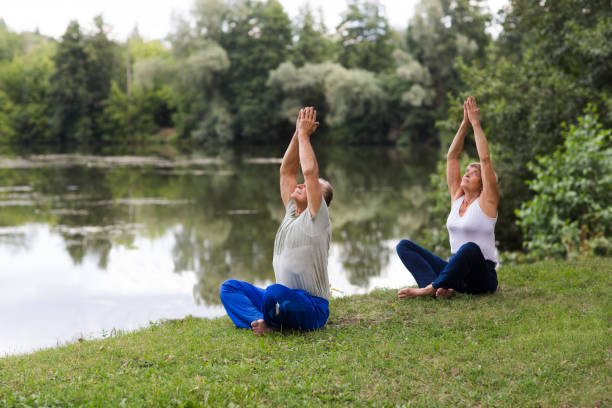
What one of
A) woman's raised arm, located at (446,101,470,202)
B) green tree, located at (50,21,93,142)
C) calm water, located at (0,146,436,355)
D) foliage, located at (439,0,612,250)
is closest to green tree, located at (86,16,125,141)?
green tree, located at (50,21,93,142)

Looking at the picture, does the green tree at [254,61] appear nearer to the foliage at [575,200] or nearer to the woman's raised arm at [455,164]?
the foliage at [575,200]

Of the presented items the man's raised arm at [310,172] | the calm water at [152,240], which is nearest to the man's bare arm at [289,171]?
the man's raised arm at [310,172]

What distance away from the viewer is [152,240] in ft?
48.5

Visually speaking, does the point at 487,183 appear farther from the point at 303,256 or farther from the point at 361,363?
the point at 361,363

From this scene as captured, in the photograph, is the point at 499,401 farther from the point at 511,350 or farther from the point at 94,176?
the point at 94,176

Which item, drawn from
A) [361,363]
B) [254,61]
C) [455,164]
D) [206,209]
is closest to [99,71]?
[254,61]

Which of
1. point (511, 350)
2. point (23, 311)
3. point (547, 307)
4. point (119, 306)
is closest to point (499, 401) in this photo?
point (511, 350)

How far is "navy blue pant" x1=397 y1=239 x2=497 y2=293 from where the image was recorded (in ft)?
18.4

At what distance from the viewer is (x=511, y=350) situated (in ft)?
14.3

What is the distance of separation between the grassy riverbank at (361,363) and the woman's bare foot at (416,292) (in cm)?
20

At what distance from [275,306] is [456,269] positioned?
74.3 inches

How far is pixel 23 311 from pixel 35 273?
248 centimetres

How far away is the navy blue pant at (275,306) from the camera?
4727 millimetres

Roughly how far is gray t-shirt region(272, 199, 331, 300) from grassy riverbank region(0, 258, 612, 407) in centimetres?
44
